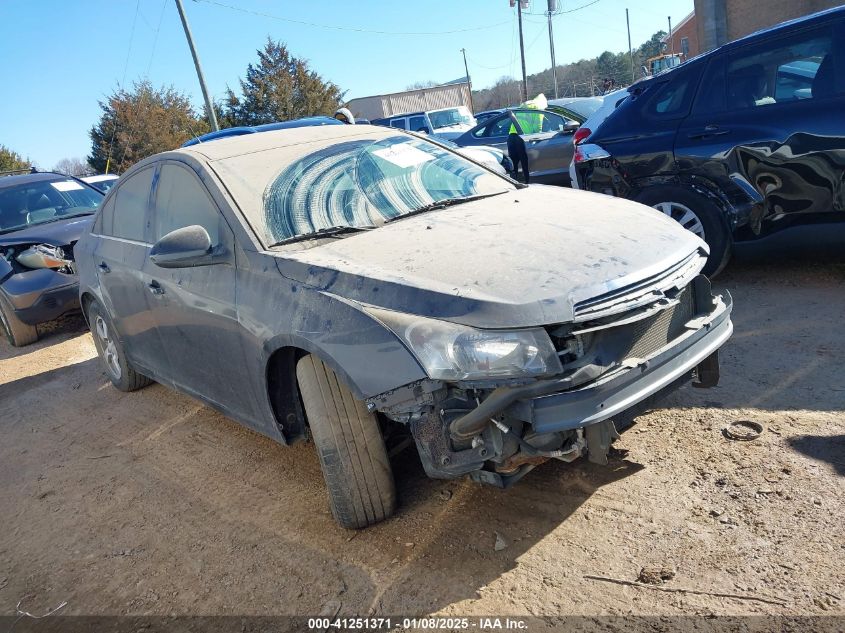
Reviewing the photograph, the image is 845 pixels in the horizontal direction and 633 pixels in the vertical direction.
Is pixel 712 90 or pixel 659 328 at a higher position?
pixel 712 90

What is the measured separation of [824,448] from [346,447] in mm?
2134

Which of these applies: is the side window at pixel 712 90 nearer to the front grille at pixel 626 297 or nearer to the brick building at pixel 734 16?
the front grille at pixel 626 297

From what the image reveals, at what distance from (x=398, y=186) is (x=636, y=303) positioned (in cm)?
159

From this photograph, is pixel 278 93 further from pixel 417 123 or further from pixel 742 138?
pixel 742 138

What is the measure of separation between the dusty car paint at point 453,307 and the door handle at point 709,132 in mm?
1985

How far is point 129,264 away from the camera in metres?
4.25

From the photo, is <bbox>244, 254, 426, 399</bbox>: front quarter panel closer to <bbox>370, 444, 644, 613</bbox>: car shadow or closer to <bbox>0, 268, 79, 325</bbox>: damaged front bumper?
<bbox>370, 444, 644, 613</bbox>: car shadow

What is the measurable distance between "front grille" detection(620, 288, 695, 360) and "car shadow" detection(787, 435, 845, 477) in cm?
81

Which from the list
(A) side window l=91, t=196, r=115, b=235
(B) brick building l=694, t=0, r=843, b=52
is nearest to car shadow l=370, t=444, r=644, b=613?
(A) side window l=91, t=196, r=115, b=235

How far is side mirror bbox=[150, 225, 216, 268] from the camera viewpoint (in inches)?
123

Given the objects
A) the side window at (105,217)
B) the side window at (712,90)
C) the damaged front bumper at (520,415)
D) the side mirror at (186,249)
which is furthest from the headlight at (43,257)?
the side window at (712,90)

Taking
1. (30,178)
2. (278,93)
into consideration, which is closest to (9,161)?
(278,93)

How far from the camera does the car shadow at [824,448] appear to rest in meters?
2.85

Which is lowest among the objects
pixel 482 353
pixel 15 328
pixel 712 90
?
pixel 15 328
